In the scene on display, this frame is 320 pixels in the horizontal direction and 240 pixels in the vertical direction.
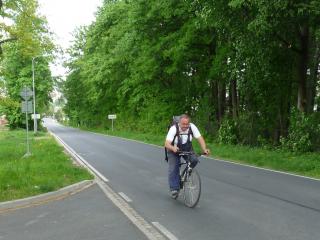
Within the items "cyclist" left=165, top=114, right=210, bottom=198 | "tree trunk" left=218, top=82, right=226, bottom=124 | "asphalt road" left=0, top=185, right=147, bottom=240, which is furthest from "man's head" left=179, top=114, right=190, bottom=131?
"tree trunk" left=218, top=82, right=226, bottom=124

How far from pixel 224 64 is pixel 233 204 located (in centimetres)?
1877

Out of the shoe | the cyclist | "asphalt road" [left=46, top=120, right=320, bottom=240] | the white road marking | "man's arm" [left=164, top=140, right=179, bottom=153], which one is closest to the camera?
the white road marking

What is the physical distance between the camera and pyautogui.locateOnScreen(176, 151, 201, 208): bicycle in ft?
32.3

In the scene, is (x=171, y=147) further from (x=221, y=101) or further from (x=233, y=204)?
(x=221, y=101)

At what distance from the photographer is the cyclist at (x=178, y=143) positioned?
1009 cm

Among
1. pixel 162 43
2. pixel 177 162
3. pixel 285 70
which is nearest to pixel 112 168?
pixel 177 162

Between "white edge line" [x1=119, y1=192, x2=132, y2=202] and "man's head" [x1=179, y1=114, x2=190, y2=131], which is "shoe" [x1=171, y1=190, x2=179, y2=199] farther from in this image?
"man's head" [x1=179, y1=114, x2=190, y2=131]

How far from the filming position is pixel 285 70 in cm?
2456

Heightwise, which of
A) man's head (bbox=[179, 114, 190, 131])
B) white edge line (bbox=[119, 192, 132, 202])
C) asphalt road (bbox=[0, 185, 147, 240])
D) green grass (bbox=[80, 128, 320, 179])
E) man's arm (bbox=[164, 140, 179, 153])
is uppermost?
man's head (bbox=[179, 114, 190, 131])

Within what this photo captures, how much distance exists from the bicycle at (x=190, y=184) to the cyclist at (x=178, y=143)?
A: 103mm

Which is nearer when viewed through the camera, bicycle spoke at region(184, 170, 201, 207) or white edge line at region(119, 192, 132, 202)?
bicycle spoke at region(184, 170, 201, 207)

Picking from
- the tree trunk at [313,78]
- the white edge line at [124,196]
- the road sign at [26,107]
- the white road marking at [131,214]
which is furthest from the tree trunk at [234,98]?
the white edge line at [124,196]

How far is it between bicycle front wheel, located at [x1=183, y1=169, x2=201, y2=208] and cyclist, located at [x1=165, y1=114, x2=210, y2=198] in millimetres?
225

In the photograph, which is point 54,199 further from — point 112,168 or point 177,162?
point 112,168
